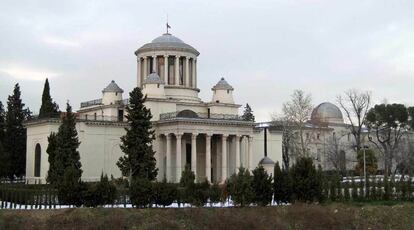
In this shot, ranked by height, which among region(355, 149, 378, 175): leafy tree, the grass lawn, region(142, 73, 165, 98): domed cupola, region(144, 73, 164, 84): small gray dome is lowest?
the grass lawn

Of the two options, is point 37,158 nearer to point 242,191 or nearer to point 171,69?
point 171,69

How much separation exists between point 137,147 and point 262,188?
1557 centimetres

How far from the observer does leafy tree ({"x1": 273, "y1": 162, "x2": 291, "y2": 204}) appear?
30.9m

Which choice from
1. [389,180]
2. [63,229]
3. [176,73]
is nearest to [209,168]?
[176,73]

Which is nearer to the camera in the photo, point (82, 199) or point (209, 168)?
point (82, 199)

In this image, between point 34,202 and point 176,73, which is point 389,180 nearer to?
point 34,202

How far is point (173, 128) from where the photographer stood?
52.1 m

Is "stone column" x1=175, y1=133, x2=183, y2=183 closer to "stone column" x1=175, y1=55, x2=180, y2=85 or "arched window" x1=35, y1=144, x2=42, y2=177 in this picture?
"stone column" x1=175, y1=55, x2=180, y2=85

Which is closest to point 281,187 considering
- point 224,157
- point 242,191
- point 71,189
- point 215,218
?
point 242,191

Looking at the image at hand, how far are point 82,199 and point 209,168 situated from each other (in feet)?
81.8

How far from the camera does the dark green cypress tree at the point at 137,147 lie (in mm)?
43281

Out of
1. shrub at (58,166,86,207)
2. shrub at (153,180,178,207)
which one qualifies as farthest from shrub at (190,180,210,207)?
shrub at (58,166,86,207)

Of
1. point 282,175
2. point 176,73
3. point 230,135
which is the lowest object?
point 282,175

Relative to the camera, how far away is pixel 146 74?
194ft
